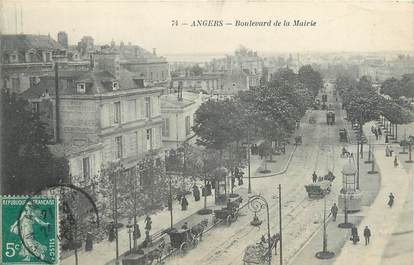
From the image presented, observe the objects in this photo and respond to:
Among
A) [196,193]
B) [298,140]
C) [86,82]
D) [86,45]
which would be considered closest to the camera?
[86,45]

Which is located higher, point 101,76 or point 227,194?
point 101,76

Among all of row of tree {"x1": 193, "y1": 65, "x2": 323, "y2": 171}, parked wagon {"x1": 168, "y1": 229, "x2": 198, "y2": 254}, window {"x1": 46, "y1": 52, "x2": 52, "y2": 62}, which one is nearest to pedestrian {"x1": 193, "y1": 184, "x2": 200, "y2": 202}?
row of tree {"x1": 193, "y1": 65, "x2": 323, "y2": 171}

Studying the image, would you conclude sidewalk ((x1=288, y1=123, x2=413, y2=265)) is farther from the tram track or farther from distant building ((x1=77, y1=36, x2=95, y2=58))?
distant building ((x1=77, y1=36, x2=95, y2=58))

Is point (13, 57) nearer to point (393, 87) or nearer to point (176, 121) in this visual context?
point (176, 121)

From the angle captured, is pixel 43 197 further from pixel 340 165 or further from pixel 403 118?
pixel 403 118

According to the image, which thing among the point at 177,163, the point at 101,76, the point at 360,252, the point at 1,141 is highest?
the point at 101,76

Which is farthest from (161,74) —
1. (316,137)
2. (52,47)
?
(316,137)

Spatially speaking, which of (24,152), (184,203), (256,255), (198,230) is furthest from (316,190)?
(24,152)
